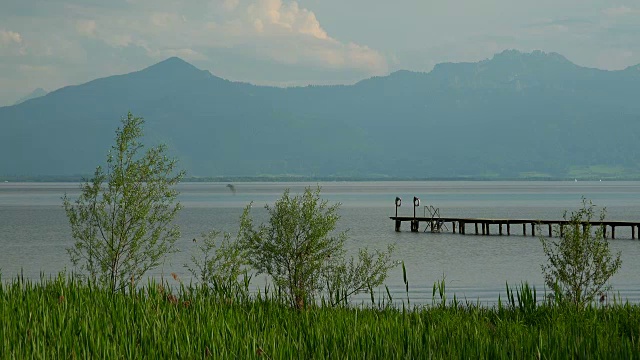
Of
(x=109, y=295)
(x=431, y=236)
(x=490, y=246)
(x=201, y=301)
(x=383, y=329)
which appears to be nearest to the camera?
(x=383, y=329)

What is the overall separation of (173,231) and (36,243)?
175ft

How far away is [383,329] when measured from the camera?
1002cm

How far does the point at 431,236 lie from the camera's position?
81062mm

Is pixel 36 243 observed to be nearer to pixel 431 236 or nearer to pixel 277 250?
pixel 431 236

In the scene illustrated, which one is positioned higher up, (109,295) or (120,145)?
(120,145)

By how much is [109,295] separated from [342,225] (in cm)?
8862

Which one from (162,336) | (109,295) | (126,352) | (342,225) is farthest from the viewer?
(342,225)

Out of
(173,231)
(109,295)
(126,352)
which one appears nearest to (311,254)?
(173,231)

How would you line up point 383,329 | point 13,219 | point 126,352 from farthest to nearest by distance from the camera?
point 13,219 → point 383,329 → point 126,352

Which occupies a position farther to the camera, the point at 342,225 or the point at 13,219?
the point at 13,219

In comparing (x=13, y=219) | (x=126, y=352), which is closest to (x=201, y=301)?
(x=126, y=352)

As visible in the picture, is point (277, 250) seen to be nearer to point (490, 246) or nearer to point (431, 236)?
point (490, 246)

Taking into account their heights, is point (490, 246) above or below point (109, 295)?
below

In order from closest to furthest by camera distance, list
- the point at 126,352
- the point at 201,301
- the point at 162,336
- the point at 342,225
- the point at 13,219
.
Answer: the point at 126,352 < the point at 162,336 < the point at 201,301 < the point at 342,225 < the point at 13,219
